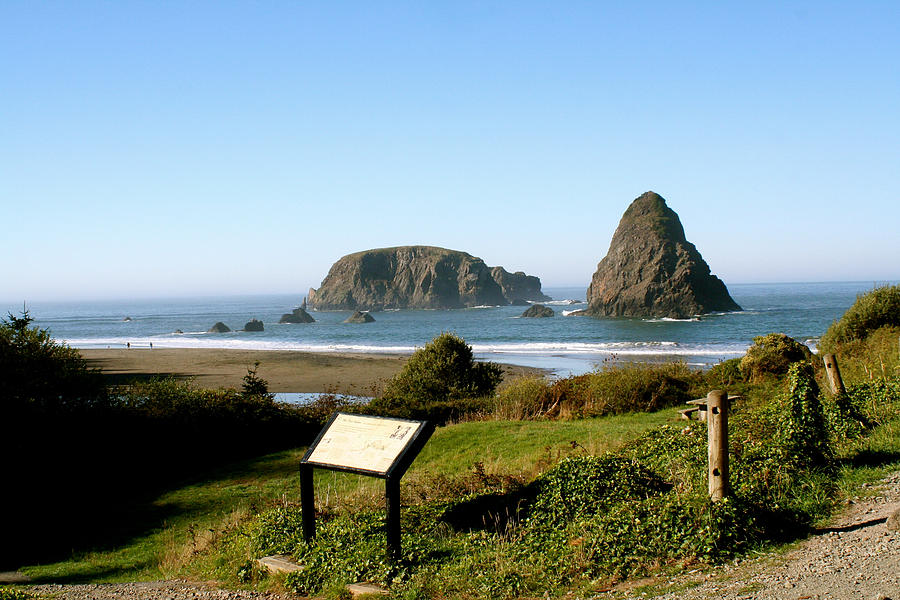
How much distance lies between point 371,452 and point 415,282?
154 metres

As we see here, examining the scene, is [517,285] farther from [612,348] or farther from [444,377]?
[444,377]

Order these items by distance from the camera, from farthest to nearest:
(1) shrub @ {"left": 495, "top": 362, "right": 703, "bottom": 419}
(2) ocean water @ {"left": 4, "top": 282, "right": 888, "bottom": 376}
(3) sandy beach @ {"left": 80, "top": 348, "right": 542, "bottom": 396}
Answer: (2) ocean water @ {"left": 4, "top": 282, "right": 888, "bottom": 376} → (3) sandy beach @ {"left": 80, "top": 348, "right": 542, "bottom": 396} → (1) shrub @ {"left": 495, "top": 362, "right": 703, "bottom": 419}

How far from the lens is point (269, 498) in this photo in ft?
38.5

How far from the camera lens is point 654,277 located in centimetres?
10169

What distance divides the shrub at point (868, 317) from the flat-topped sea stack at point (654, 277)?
67794 millimetres

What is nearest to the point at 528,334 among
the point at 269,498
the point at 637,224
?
the point at 637,224

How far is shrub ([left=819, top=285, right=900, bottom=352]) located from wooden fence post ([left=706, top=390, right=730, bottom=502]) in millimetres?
18776

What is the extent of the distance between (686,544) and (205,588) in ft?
16.1

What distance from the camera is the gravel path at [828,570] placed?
18.0 feet

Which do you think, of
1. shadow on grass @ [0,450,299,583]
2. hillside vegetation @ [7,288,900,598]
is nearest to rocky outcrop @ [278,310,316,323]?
hillside vegetation @ [7,288,900,598]

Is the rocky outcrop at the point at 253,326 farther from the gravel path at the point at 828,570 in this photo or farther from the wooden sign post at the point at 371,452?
the gravel path at the point at 828,570

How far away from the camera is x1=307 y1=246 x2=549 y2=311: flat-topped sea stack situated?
156m

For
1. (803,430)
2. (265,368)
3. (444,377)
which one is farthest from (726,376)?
(265,368)

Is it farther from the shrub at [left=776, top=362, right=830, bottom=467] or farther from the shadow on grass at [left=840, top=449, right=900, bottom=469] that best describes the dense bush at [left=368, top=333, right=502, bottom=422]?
the shadow on grass at [left=840, top=449, right=900, bottom=469]
